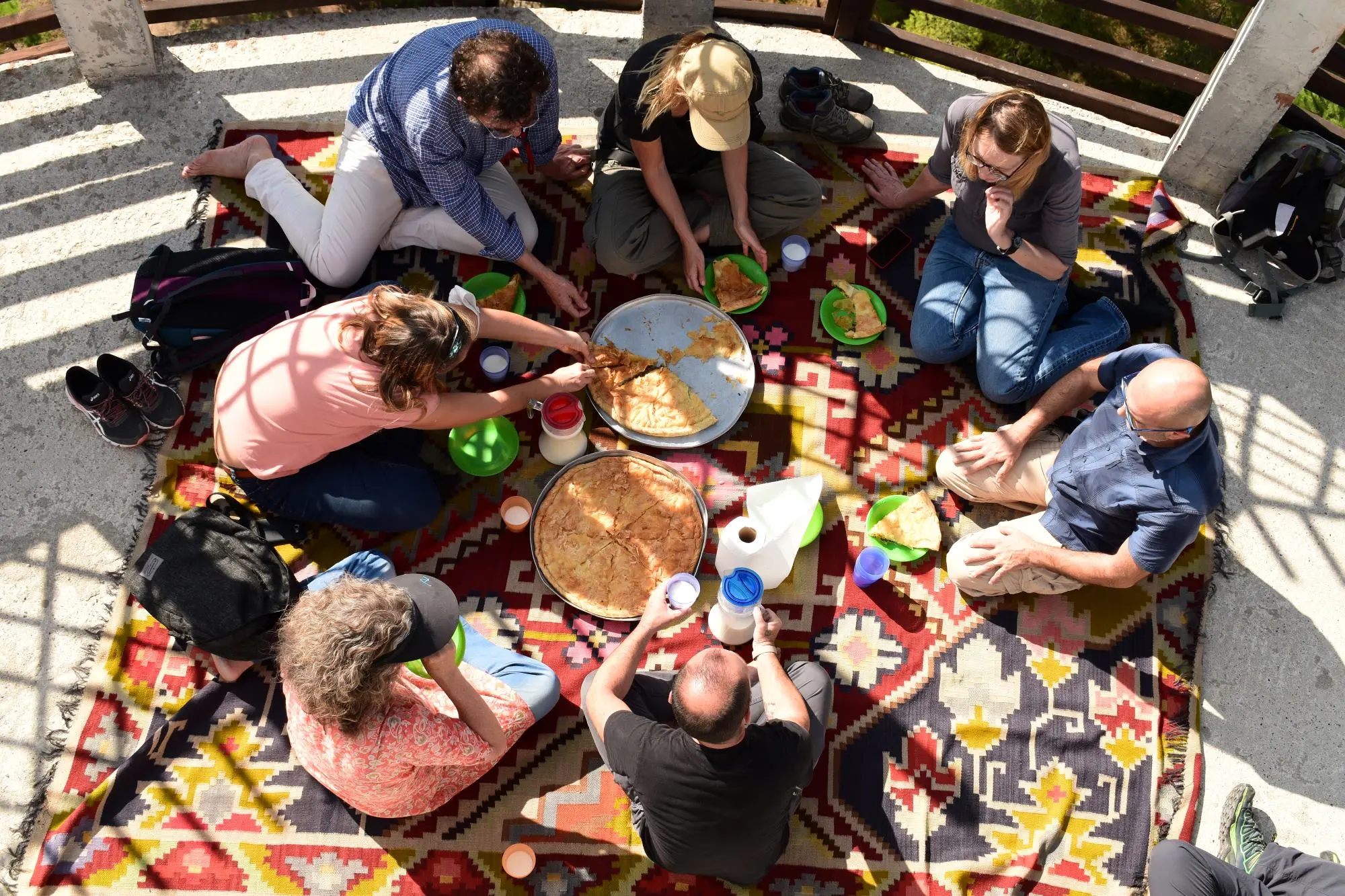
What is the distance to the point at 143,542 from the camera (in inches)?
174

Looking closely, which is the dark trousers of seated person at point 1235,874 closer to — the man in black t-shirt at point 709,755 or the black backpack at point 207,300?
the man in black t-shirt at point 709,755

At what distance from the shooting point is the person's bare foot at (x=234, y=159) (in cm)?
495

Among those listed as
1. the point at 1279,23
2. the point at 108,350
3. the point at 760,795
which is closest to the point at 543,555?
the point at 760,795

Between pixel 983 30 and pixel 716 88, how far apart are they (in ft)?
7.83

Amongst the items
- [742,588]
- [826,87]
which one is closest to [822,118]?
[826,87]

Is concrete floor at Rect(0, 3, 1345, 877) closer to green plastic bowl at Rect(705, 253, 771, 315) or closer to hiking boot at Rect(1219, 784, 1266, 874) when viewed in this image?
hiking boot at Rect(1219, 784, 1266, 874)

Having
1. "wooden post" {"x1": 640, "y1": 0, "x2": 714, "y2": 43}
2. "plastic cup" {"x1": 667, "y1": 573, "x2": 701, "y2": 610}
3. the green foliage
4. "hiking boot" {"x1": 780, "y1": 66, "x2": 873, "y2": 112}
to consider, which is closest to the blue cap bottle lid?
"plastic cup" {"x1": 667, "y1": 573, "x2": 701, "y2": 610}

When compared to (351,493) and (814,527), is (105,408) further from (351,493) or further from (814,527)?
(814,527)

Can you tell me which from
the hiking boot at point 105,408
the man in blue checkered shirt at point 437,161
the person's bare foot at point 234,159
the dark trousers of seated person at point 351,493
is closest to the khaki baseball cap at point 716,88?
the man in blue checkered shirt at point 437,161

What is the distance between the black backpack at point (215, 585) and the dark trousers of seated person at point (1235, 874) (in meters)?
3.82

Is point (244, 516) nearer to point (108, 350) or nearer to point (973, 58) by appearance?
point (108, 350)

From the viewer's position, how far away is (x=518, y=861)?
3930 millimetres

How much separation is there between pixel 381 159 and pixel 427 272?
675 millimetres

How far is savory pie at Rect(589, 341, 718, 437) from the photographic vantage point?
4.49 m
